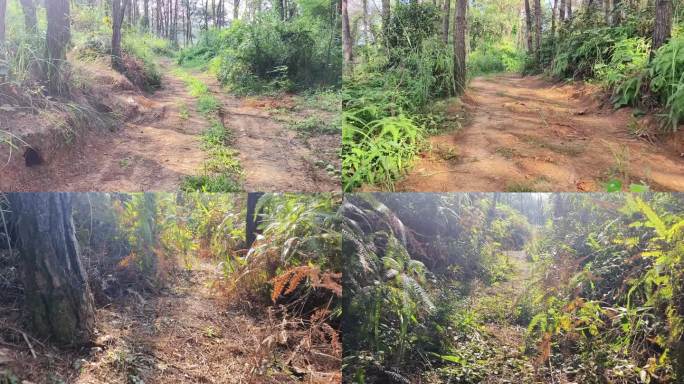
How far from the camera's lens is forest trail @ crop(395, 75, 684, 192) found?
1.91 meters

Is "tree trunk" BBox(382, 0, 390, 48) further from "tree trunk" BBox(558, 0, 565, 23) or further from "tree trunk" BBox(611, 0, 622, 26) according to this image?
"tree trunk" BBox(558, 0, 565, 23)

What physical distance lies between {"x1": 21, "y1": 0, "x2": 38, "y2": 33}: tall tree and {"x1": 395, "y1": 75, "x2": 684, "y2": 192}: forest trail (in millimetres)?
1651

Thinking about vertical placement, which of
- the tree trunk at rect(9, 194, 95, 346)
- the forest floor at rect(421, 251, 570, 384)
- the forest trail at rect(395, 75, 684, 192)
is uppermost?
the forest trail at rect(395, 75, 684, 192)

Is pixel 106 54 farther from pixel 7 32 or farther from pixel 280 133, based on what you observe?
pixel 280 133

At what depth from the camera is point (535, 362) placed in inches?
84.5

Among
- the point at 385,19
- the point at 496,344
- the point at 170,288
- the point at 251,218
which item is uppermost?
the point at 385,19

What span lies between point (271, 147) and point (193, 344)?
3.17 feet

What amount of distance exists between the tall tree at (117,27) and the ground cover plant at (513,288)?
1240mm

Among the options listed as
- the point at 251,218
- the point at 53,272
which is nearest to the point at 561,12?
the point at 251,218

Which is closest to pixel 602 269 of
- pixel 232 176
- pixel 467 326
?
pixel 467 326

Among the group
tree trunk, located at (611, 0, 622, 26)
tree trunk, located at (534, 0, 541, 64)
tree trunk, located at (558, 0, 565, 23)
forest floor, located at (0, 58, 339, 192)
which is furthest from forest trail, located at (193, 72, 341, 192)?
tree trunk, located at (558, 0, 565, 23)

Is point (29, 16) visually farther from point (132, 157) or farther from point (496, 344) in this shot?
point (496, 344)

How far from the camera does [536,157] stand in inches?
78.6

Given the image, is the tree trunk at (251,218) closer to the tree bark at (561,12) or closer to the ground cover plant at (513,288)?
Result: the ground cover plant at (513,288)
